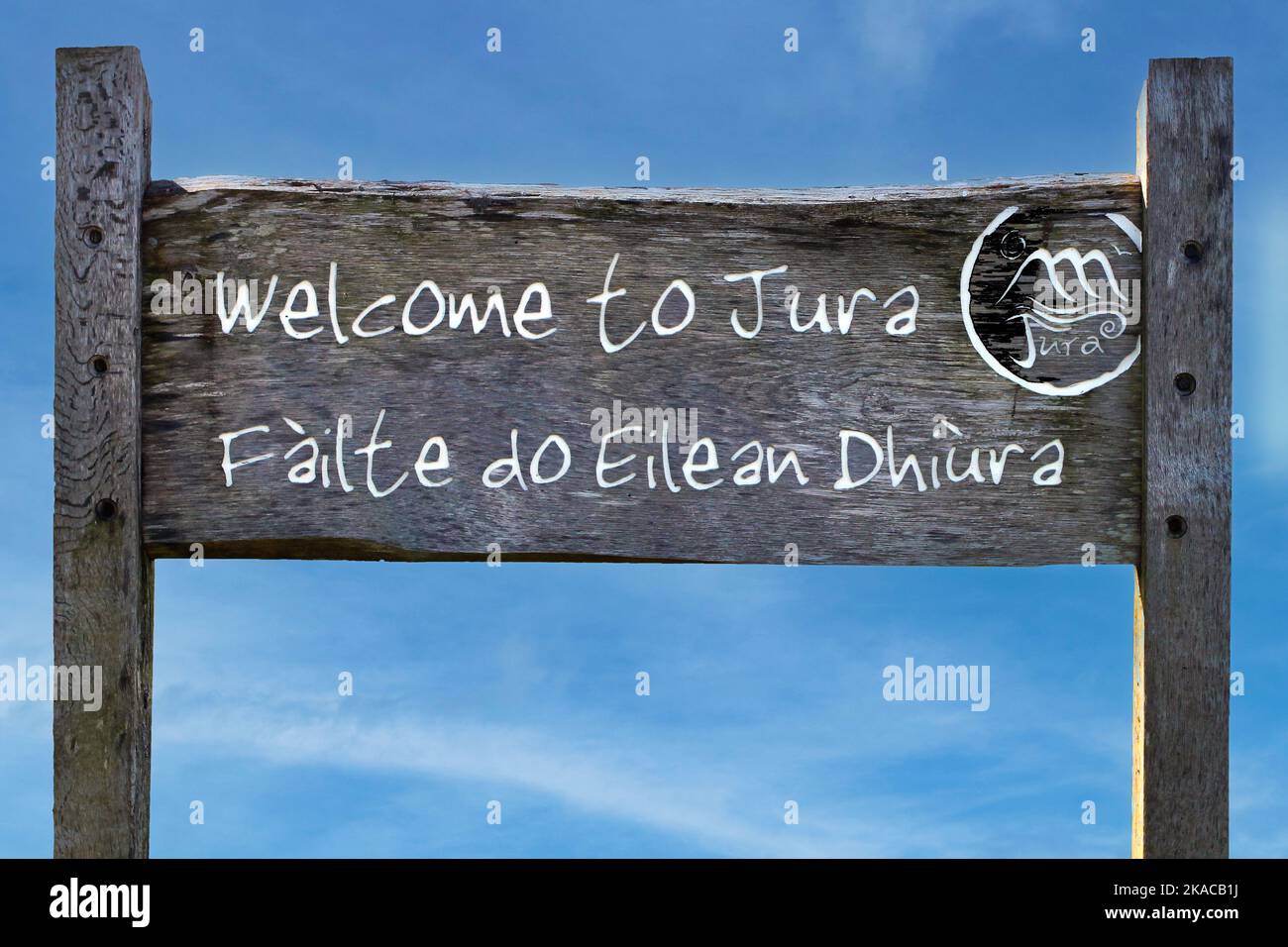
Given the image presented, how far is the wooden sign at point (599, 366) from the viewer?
14.2 feet

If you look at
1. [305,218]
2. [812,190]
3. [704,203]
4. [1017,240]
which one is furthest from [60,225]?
[1017,240]

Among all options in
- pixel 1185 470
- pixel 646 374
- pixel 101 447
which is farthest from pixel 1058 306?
pixel 101 447

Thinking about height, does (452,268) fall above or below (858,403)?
above

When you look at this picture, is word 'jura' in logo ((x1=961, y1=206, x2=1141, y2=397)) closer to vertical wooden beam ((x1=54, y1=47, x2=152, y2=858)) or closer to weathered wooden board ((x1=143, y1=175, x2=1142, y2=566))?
weathered wooden board ((x1=143, y1=175, x2=1142, y2=566))

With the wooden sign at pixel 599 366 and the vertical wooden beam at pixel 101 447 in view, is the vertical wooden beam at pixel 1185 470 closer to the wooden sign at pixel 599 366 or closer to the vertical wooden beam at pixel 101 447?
the wooden sign at pixel 599 366

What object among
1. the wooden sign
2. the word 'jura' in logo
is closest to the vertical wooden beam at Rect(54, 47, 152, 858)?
the wooden sign

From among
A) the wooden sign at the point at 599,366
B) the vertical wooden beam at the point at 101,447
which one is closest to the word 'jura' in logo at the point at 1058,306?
the wooden sign at the point at 599,366

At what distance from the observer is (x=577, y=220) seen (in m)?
4.41

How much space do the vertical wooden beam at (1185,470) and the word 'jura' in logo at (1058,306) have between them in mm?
91

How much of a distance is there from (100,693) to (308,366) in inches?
52.7

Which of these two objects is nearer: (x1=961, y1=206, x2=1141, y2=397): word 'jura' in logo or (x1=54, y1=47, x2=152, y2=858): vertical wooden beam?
(x1=54, y1=47, x2=152, y2=858): vertical wooden beam

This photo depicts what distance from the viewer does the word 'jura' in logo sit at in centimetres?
436

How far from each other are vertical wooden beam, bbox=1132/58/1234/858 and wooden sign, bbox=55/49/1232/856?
0.02 metres
